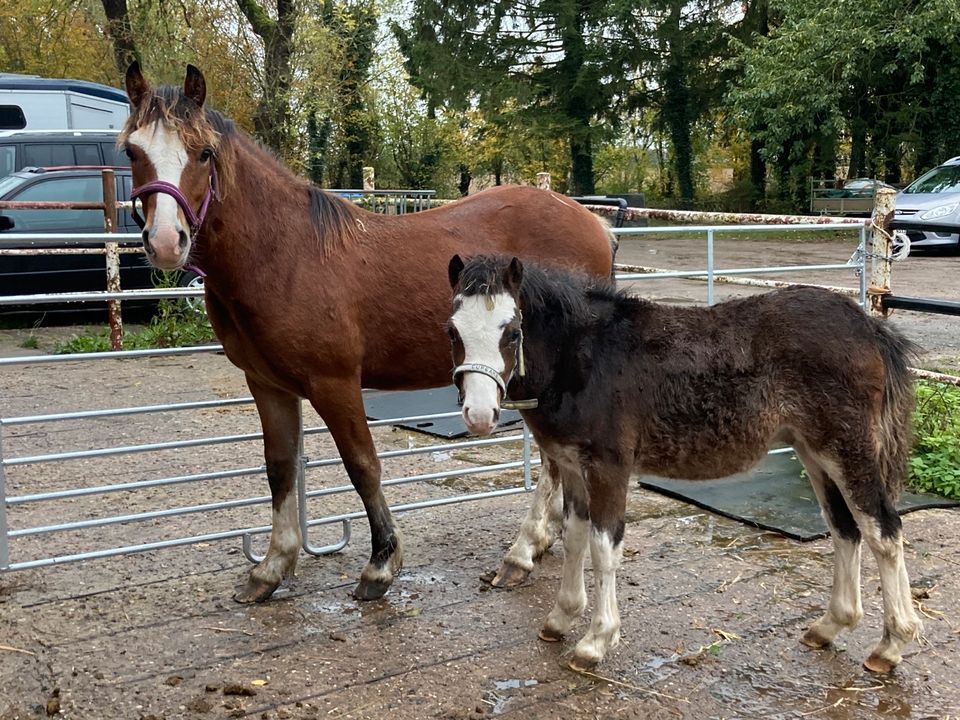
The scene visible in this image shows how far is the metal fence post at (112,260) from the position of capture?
8781 millimetres

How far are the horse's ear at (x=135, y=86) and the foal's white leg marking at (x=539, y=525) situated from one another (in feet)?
7.50

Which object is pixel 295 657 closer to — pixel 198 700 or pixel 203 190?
pixel 198 700

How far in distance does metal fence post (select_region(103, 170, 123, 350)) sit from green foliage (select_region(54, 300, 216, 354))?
7.7 inches

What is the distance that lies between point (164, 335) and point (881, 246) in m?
6.99

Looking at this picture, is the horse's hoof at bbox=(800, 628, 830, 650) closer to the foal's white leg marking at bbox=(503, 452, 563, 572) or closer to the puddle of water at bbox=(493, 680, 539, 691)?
the puddle of water at bbox=(493, 680, 539, 691)

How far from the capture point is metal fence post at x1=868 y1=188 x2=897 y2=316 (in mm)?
5234

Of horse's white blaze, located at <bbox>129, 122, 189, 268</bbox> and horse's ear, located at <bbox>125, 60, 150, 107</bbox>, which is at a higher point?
horse's ear, located at <bbox>125, 60, 150, 107</bbox>

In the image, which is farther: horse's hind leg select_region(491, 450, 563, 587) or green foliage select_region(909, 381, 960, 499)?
green foliage select_region(909, 381, 960, 499)

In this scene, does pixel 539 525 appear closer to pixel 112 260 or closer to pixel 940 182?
pixel 112 260

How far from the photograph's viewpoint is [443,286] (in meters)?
3.83

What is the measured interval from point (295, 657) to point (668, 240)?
20100 mm

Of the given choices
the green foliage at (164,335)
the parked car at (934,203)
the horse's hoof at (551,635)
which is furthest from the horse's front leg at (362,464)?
the parked car at (934,203)

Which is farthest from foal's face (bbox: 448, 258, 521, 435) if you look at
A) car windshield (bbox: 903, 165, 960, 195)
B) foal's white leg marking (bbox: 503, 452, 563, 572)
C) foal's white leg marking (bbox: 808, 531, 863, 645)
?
car windshield (bbox: 903, 165, 960, 195)

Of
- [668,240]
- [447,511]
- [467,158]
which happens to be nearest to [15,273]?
[447,511]
